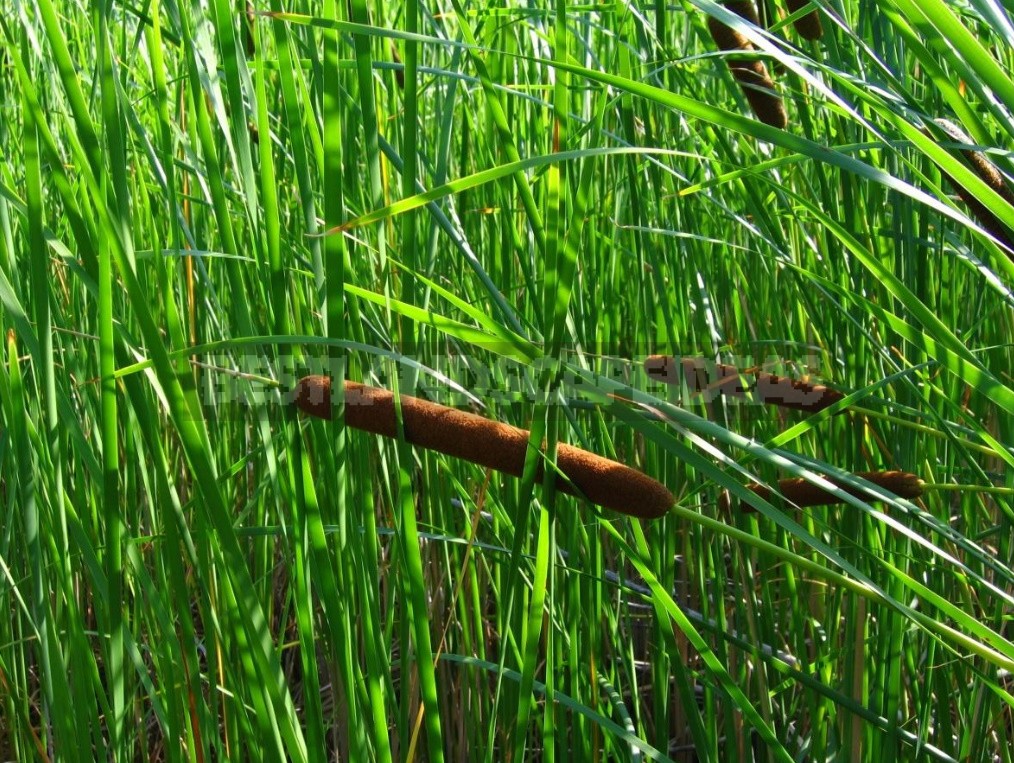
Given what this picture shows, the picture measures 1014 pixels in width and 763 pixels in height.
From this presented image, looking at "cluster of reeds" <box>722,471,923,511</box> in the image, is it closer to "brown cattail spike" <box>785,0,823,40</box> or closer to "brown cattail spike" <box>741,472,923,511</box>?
"brown cattail spike" <box>741,472,923,511</box>

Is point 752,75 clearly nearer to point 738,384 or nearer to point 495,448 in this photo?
point 738,384

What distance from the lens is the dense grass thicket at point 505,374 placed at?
0.60 metres

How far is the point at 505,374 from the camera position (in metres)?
1.14

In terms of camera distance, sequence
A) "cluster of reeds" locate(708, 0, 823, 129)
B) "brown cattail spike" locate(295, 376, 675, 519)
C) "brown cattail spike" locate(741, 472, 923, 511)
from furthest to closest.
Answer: "cluster of reeds" locate(708, 0, 823, 129) → "brown cattail spike" locate(741, 472, 923, 511) → "brown cattail spike" locate(295, 376, 675, 519)

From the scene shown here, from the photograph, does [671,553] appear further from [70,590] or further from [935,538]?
[70,590]

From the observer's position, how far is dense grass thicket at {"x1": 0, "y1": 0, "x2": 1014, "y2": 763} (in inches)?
23.8

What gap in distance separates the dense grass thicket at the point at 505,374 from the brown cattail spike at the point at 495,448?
0.01 m

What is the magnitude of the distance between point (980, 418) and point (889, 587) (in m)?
0.36

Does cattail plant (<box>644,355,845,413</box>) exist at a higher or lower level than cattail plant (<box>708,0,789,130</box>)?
lower

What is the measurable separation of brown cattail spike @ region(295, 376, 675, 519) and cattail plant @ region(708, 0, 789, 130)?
356 mm

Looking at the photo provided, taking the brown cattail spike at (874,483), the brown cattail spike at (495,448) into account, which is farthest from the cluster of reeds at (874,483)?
the brown cattail spike at (495,448)

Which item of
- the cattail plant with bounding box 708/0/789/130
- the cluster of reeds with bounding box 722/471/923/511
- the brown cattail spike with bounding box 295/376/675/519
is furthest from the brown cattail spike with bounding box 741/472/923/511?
the cattail plant with bounding box 708/0/789/130

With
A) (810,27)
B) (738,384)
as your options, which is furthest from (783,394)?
(810,27)

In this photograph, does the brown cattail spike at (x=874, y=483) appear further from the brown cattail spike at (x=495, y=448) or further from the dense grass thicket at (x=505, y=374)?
the brown cattail spike at (x=495, y=448)
